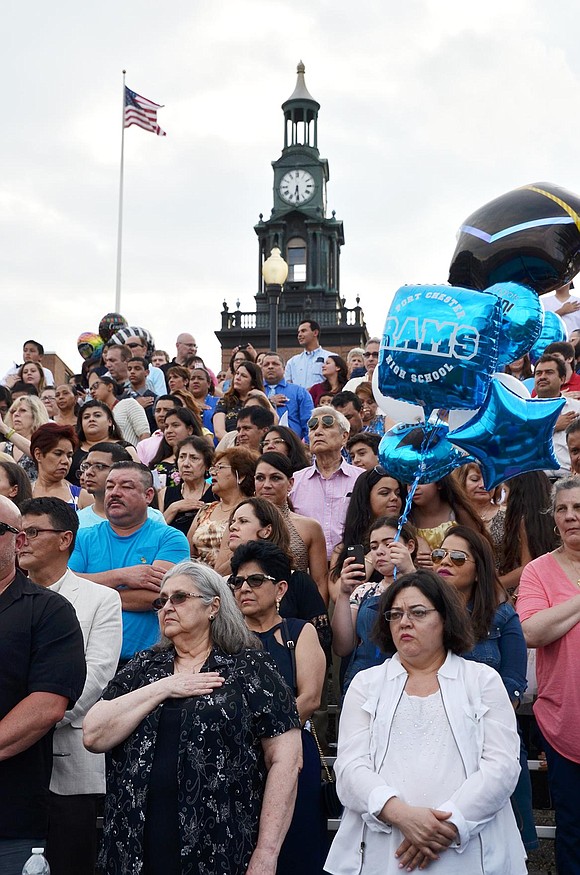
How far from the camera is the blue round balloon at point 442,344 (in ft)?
14.0

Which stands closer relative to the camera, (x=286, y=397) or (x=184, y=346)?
(x=286, y=397)

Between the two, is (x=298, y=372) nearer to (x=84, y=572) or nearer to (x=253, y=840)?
(x=84, y=572)

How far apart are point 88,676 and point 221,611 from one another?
859mm

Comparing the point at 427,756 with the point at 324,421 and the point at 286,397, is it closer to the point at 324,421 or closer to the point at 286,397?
the point at 324,421

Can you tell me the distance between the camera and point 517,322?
4.57 m

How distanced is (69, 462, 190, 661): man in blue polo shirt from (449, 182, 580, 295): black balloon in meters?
2.06

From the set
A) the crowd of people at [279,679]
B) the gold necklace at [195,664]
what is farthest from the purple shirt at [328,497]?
the gold necklace at [195,664]

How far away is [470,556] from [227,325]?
40.7 metres

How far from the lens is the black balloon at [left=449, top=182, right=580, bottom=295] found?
4844 mm

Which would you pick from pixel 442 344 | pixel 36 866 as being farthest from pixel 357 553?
pixel 36 866

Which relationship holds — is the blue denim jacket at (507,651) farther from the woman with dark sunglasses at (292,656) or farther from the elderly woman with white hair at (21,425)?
the elderly woman with white hair at (21,425)

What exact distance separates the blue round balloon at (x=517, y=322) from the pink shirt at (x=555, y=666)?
96 cm

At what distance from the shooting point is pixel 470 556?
4738 millimetres

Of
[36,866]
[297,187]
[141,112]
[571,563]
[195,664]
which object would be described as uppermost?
[297,187]
